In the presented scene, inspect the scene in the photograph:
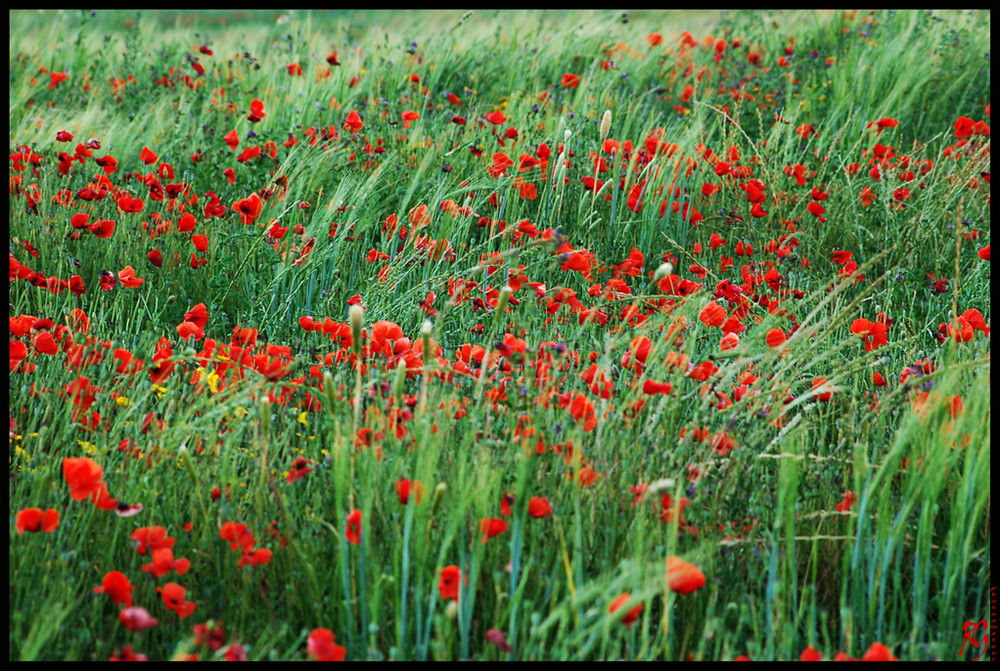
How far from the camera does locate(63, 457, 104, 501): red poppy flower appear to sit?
1385mm

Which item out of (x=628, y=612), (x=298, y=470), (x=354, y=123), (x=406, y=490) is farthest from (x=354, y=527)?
(x=354, y=123)

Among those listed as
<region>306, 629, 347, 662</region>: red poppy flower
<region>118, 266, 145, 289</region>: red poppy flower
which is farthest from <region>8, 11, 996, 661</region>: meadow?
<region>118, 266, 145, 289</region>: red poppy flower

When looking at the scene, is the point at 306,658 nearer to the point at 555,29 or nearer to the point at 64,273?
the point at 64,273

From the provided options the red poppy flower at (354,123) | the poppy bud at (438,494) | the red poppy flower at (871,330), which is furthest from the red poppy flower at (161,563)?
the red poppy flower at (354,123)

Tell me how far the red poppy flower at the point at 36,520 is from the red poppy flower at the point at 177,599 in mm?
210

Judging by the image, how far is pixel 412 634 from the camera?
55.3 inches

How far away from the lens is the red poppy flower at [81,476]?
1385 mm

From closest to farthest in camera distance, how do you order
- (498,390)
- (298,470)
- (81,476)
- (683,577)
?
(683,577) → (81,476) → (298,470) → (498,390)

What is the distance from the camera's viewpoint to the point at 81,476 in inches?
54.9

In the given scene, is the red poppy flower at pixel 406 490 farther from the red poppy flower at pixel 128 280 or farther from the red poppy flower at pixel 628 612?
the red poppy flower at pixel 128 280

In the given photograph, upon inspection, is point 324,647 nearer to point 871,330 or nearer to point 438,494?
point 438,494

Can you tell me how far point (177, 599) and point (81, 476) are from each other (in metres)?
0.27

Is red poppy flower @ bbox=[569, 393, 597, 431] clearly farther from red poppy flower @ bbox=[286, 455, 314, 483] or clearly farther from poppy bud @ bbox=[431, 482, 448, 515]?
red poppy flower @ bbox=[286, 455, 314, 483]
